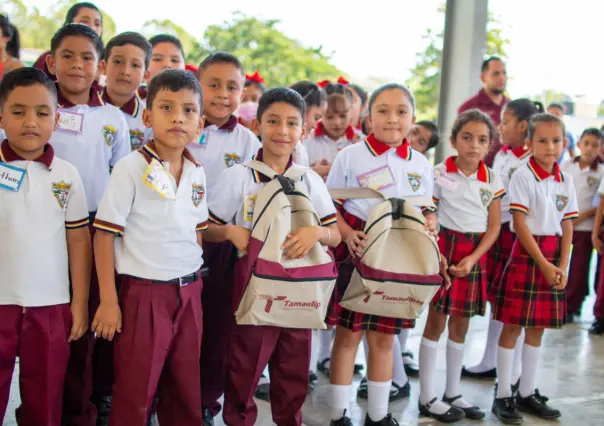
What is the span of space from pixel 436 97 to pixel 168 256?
4373mm

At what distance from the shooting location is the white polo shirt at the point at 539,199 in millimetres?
2928

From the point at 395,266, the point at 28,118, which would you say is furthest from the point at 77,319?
the point at 395,266

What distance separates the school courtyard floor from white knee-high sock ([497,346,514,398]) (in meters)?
0.12

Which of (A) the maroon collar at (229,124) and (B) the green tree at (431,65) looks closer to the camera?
(A) the maroon collar at (229,124)

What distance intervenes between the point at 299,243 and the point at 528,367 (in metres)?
1.46

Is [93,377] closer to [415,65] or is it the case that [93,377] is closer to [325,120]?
[325,120]

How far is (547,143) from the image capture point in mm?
2957

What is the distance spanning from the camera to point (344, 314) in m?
2.55

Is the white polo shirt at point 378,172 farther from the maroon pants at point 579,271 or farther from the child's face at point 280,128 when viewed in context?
the maroon pants at point 579,271

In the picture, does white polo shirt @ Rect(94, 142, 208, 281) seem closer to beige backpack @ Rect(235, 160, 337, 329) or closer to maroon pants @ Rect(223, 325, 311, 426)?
beige backpack @ Rect(235, 160, 337, 329)

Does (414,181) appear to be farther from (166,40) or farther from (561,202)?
(166,40)

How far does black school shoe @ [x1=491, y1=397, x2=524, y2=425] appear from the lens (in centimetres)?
284

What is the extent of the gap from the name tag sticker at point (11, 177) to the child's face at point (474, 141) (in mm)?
1835

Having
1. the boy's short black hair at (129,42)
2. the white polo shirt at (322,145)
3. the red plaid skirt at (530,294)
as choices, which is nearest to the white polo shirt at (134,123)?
the boy's short black hair at (129,42)
